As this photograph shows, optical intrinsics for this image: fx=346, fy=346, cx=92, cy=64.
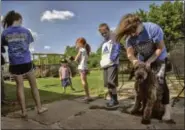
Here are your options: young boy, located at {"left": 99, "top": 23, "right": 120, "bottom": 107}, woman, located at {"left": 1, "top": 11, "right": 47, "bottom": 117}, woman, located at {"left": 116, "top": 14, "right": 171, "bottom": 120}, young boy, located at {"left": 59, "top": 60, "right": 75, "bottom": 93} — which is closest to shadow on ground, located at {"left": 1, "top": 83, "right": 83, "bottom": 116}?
young boy, located at {"left": 59, "top": 60, "right": 75, "bottom": 93}

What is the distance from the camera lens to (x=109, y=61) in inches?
115

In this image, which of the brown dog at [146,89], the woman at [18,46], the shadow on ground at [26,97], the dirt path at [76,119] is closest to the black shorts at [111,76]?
the dirt path at [76,119]

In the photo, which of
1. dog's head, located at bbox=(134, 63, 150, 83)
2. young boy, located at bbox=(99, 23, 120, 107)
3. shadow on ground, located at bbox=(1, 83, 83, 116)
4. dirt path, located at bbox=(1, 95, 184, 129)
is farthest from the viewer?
dirt path, located at bbox=(1, 95, 184, 129)

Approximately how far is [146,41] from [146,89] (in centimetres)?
22

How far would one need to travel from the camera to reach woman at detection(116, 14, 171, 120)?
1.22m

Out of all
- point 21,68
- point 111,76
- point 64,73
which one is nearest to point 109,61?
point 111,76

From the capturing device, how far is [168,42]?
2.01 metres

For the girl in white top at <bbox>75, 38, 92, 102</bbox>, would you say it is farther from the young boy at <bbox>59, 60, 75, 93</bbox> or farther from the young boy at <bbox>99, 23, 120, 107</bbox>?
the young boy at <bbox>99, 23, 120, 107</bbox>

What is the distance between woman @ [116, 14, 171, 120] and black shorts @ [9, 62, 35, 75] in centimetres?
39

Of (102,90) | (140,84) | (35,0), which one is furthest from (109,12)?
(102,90)

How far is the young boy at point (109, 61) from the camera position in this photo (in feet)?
7.53

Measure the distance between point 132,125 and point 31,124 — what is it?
954 millimetres

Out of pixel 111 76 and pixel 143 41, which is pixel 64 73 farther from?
pixel 111 76

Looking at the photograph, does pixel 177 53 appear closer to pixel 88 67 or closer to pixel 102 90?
pixel 88 67
